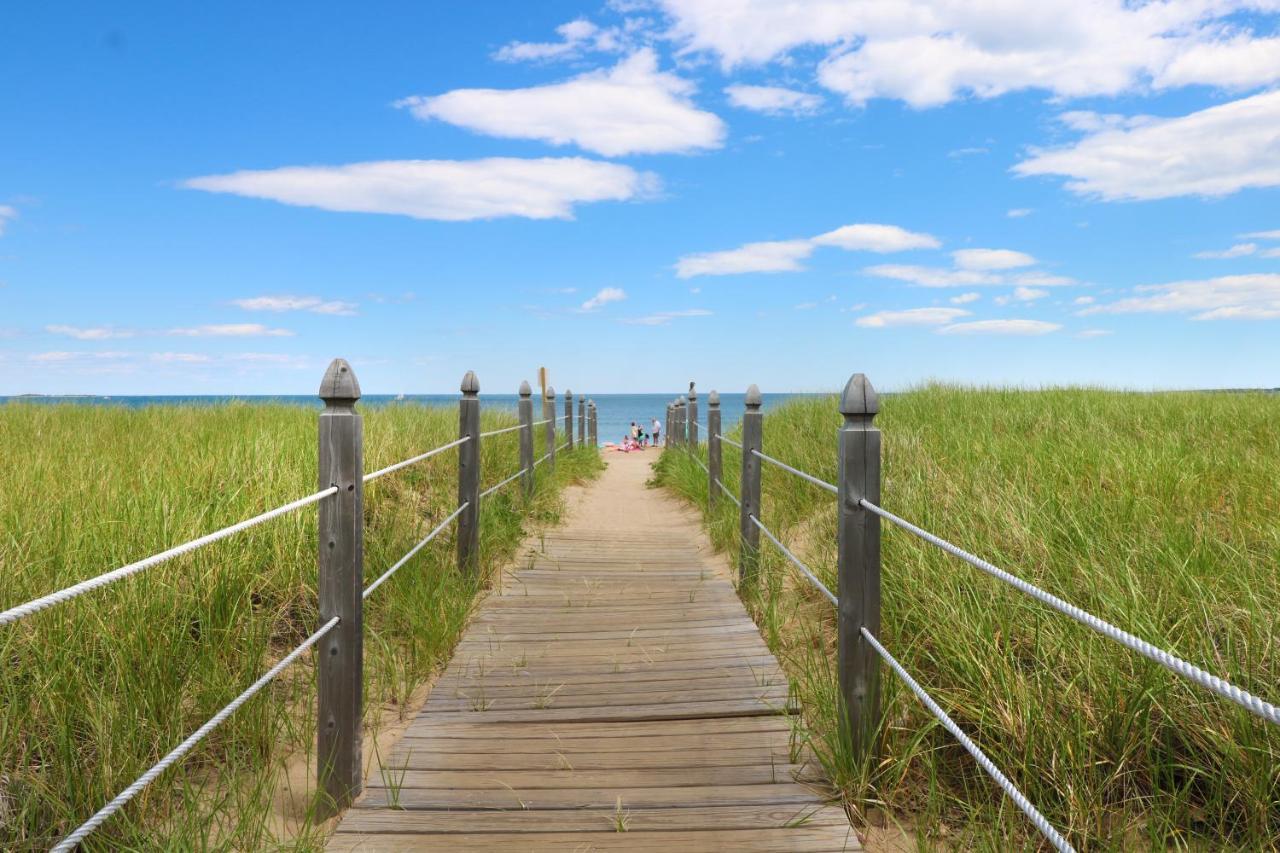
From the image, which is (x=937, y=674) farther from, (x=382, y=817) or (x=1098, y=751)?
(x=382, y=817)

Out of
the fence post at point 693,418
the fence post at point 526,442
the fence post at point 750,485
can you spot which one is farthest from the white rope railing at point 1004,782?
the fence post at point 693,418

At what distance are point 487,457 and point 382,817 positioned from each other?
5762 millimetres

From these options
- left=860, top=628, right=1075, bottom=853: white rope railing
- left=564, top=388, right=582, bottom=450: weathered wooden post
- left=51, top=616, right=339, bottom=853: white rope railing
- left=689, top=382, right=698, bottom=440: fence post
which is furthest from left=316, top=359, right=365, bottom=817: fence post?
left=564, top=388, right=582, bottom=450: weathered wooden post

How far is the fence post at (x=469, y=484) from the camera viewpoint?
5.75 meters

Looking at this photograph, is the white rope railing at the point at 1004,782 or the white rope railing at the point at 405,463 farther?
the white rope railing at the point at 405,463

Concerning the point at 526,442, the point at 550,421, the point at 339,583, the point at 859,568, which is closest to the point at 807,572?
the point at 859,568

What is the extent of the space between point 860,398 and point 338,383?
1914 mm

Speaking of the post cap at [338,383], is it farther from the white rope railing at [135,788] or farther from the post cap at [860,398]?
the post cap at [860,398]

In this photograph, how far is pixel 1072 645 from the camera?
2.84m

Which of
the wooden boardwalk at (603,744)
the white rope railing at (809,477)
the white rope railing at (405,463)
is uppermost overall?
the white rope railing at (405,463)

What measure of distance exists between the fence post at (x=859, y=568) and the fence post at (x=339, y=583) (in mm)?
1798

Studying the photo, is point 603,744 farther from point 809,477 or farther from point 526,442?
point 526,442

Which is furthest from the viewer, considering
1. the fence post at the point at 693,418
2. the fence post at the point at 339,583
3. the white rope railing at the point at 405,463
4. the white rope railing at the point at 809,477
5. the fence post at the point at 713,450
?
the fence post at the point at 693,418

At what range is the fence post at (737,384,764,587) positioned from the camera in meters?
5.79
